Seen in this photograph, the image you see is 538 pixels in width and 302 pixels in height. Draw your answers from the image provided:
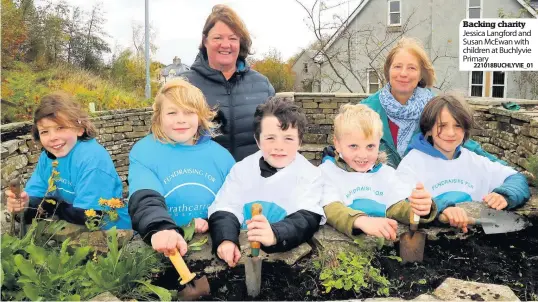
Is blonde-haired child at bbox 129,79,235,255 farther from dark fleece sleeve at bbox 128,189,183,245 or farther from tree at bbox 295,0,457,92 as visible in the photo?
tree at bbox 295,0,457,92

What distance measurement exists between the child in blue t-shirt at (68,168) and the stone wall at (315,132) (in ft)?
4.07

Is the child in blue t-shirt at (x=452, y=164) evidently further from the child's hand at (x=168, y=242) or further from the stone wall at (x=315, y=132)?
the child's hand at (x=168, y=242)

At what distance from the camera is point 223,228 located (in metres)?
1.75

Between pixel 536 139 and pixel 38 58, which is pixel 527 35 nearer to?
pixel 536 139

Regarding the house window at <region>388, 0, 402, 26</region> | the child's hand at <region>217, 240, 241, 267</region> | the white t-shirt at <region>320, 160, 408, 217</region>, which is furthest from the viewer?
the house window at <region>388, 0, 402, 26</region>

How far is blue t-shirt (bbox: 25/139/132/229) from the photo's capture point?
2.24m

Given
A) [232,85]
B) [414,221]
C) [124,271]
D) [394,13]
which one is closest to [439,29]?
[394,13]

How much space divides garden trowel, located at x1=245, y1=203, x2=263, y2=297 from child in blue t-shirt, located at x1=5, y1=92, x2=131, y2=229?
1.01 metres

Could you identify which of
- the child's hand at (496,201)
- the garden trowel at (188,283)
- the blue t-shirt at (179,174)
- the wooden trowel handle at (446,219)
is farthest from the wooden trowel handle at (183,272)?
the child's hand at (496,201)

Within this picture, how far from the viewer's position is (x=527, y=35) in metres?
6.18

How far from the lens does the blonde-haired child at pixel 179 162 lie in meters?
1.94

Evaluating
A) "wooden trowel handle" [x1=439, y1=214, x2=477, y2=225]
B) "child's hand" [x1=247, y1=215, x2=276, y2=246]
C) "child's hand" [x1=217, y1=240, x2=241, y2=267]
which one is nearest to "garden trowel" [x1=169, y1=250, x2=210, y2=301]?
"child's hand" [x1=217, y1=240, x2=241, y2=267]

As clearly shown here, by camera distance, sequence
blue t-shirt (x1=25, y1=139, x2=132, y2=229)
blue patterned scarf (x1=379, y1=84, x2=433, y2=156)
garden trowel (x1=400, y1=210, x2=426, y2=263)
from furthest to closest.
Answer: blue patterned scarf (x1=379, y1=84, x2=433, y2=156) → blue t-shirt (x1=25, y1=139, x2=132, y2=229) → garden trowel (x1=400, y1=210, x2=426, y2=263)

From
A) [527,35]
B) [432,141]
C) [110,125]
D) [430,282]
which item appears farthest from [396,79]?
[110,125]
